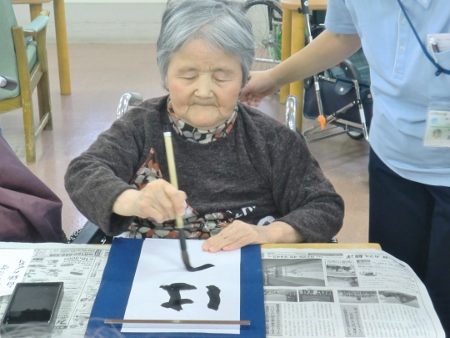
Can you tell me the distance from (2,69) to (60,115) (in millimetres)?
1048

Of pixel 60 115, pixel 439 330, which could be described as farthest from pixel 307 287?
pixel 60 115

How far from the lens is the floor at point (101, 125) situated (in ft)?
10.2

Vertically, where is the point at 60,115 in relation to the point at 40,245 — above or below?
below

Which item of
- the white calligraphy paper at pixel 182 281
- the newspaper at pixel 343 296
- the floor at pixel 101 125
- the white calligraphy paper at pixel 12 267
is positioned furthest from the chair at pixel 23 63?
the newspaper at pixel 343 296

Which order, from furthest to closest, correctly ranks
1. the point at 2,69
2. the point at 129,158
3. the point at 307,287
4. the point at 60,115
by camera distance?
the point at 60,115 → the point at 2,69 → the point at 129,158 → the point at 307,287

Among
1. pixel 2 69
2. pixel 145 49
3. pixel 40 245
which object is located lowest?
pixel 145 49

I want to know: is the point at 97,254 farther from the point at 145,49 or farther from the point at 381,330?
the point at 145,49

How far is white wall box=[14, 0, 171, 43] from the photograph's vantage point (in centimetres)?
602

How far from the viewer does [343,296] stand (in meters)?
1.08

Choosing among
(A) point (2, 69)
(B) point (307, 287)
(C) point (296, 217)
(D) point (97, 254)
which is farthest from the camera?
(A) point (2, 69)

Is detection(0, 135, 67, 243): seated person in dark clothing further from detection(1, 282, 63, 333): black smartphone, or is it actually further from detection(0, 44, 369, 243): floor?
detection(0, 44, 369, 243): floor

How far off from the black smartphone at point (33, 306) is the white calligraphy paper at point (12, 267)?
0.11 ft

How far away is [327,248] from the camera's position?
1.25m

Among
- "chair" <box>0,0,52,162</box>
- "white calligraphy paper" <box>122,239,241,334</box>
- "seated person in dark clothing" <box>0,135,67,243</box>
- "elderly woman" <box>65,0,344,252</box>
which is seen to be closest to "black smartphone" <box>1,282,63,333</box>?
"white calligraphy paper" <box>122,239,241,334</box>
